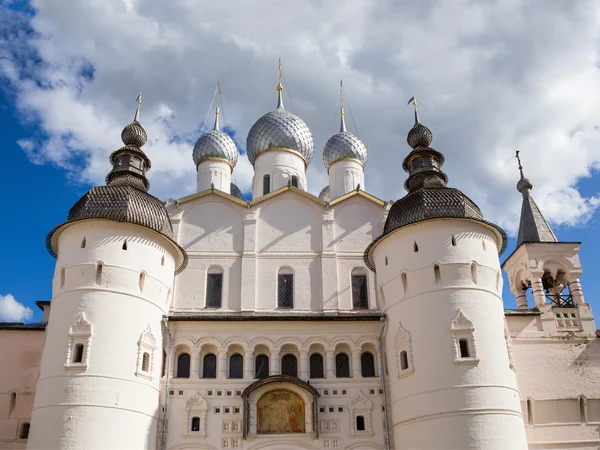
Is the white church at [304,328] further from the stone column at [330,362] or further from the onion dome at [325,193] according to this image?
the onion dome at [325,193]

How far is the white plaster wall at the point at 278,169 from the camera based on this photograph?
2241cm

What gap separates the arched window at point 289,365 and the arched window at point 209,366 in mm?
1760

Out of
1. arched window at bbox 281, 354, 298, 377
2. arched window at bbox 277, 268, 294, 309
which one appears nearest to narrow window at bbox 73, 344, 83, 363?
arched window at bbox 281, 354, 298, 377

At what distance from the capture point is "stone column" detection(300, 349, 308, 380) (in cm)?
1628

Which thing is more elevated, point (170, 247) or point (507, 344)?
point (170, 247)

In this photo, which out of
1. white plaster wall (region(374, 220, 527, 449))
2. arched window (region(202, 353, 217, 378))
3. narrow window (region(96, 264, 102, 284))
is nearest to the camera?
white plaster wall (region(374, 220, 527, 449))

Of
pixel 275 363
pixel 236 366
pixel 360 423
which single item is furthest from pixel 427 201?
pixel 236 366

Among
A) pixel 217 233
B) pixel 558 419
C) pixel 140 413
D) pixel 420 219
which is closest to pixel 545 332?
pixel 558 419

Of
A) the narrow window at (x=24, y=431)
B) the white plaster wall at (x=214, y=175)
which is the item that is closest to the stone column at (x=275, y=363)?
the narrow window at (x=24, y=431)

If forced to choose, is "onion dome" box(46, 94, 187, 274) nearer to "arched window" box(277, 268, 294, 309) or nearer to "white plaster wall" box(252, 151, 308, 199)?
"arched window" box(277, 268, 294, 309)

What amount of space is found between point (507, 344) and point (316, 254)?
19.1 ft

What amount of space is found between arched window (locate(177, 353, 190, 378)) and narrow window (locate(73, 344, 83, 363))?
2.77m

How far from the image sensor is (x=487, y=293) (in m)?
15.5

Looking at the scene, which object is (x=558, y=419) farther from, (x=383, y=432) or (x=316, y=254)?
(x=316, y=254)
